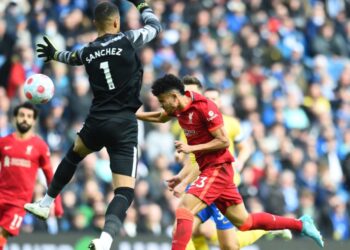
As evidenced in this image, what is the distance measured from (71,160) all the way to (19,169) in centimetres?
234

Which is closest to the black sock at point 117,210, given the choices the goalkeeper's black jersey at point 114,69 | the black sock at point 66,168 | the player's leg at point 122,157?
the player's leg at point 122,157

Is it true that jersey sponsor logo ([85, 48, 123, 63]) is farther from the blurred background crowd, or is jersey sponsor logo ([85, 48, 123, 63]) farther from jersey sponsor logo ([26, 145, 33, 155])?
the blurred background crowd

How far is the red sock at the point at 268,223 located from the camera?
42.5 ft

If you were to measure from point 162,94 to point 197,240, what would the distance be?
9.08 feet

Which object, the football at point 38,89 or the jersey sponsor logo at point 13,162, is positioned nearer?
the football at point 38,89

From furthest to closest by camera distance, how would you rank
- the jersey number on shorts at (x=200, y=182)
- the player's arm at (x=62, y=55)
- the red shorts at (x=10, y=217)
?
the red shorts at (x=10, y=217) < the jersey number on shorts at (x=200, y=182) < the player's arm at (x=62, y=55)

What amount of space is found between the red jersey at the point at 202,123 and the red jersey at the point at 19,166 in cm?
284

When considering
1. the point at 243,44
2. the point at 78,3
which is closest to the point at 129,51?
the point at 78,3

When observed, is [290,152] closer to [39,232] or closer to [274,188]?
[274,188]

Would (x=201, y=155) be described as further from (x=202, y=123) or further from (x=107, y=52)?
(x=107, y=52)

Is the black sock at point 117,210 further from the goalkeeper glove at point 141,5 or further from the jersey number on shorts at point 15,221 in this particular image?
the jersey number on shorts at point 15,221

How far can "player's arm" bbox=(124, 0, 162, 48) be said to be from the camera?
1223cm

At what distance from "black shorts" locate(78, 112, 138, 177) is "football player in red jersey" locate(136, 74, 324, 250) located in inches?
17.4

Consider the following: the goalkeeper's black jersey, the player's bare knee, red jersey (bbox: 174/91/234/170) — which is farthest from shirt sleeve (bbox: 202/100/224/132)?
the player's bare knee
